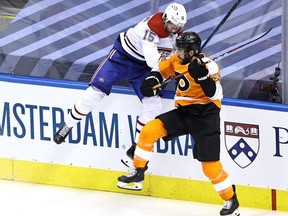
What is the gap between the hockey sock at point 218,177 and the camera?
6262 mm

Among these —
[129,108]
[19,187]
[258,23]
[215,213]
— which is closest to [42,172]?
[19,187]

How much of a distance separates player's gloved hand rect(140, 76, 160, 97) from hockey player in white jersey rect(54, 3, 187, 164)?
15cm

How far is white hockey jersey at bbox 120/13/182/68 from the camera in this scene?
6.52 m

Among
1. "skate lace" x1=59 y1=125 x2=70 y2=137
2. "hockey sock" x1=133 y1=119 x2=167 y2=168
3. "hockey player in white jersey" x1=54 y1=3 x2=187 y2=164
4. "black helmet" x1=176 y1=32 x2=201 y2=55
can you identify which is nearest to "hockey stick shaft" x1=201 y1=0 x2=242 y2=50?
"hockey player in white jersey" x1=54 y1=3 x2=187 y2=164

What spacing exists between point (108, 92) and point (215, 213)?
103cm

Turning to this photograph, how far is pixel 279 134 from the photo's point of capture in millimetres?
6594

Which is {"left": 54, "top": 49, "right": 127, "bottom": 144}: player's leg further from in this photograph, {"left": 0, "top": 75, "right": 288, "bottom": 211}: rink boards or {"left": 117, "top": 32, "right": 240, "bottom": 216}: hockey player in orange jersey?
{"left": 117, "top": 32, "right": 240, "bottom": 216}: hockey player in orange jersey

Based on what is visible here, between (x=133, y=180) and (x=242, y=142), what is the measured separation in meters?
0.75

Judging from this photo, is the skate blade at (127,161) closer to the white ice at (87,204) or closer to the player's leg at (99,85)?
the white ice at (87,204)

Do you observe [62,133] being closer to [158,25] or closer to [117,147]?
[117,147]

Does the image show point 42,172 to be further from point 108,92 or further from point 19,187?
point 108,92

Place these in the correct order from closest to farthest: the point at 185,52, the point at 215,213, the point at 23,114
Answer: the point at 185,52, the point at 215,213, the point at 23,114

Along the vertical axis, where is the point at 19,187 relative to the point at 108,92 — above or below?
below

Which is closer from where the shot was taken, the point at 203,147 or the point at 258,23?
the point at 203,147
